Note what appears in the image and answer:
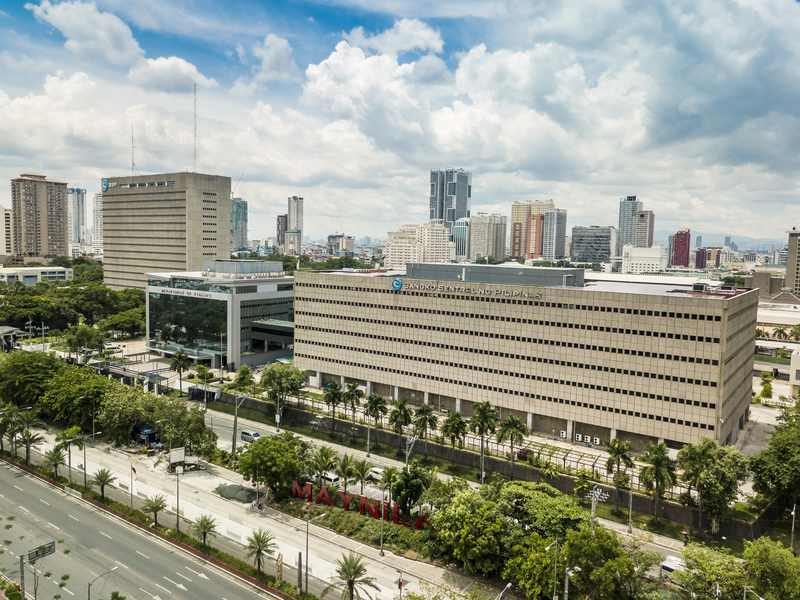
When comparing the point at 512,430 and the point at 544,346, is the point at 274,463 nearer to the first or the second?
the point at 512,430

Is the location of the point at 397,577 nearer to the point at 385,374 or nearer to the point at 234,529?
the point at 234,529

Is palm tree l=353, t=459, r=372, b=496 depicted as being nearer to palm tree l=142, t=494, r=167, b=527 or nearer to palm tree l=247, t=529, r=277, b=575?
palm tree l=247, t=529, r=277, b=575

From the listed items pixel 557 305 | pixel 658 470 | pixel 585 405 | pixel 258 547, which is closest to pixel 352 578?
pixel 258 547

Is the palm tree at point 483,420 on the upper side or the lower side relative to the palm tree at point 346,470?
upper

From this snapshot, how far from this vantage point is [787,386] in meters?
138

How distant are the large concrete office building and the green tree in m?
40.1

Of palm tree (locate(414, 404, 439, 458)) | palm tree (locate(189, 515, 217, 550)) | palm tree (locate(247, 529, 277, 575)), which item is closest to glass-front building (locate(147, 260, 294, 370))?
palm tree (locate(414, 404, 439, 458))

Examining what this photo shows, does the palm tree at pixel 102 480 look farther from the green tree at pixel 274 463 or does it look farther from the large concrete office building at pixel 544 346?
the large concrete office building at pixel 544 346

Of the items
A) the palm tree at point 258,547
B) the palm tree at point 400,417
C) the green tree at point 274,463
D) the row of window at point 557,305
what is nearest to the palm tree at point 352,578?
the palm tree at point 258,547

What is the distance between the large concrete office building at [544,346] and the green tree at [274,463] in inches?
1578

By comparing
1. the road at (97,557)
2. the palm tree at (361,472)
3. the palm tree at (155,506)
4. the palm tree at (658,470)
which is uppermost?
the palm tree at (658,470)

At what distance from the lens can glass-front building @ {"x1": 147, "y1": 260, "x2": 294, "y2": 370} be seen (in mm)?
135000

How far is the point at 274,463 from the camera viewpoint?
67.6 metres

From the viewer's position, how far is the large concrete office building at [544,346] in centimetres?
8019
